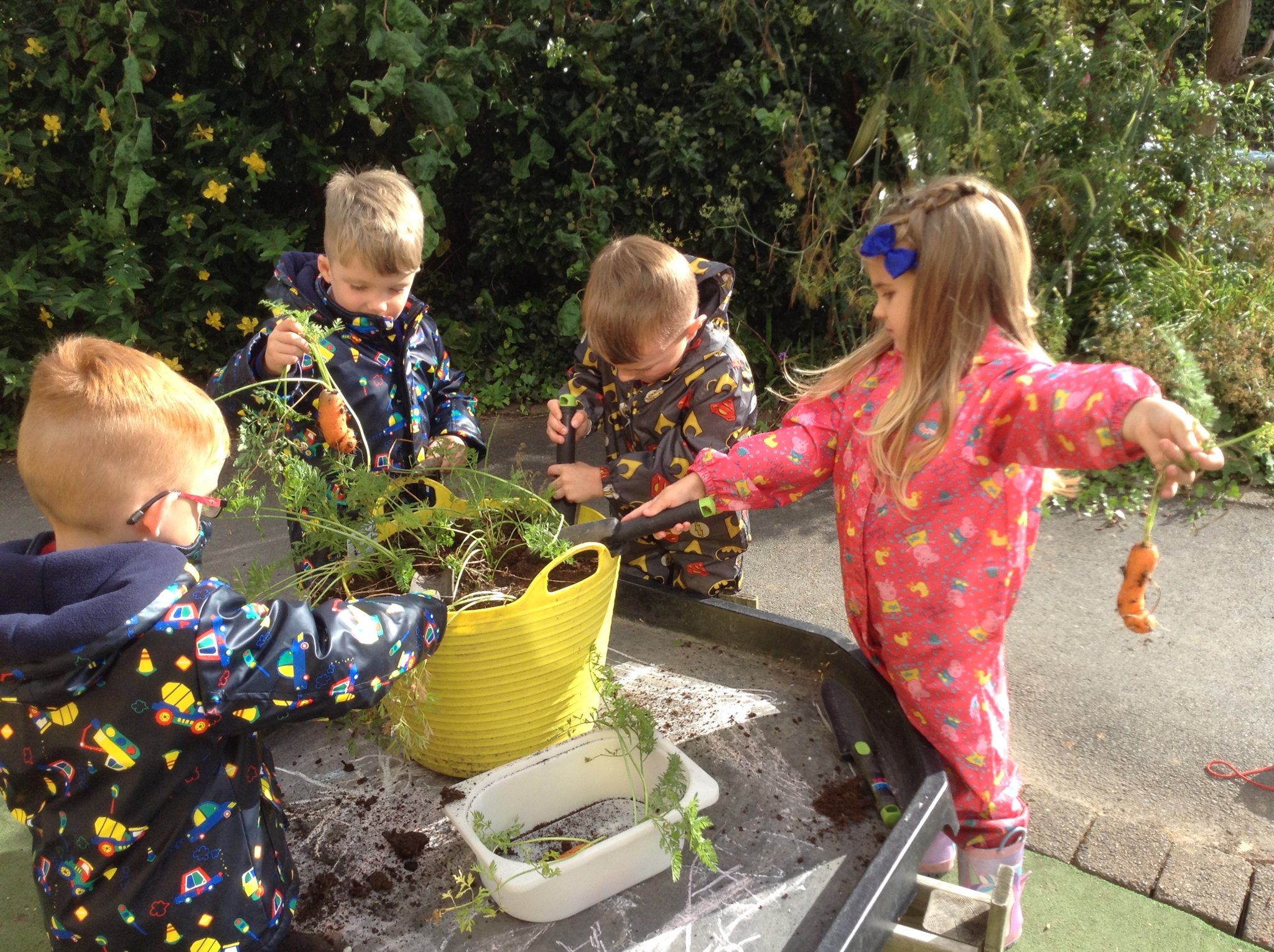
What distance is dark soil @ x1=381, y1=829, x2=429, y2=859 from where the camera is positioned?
4.49ft

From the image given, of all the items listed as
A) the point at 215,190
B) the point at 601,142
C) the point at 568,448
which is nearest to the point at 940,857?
the point at 568,448

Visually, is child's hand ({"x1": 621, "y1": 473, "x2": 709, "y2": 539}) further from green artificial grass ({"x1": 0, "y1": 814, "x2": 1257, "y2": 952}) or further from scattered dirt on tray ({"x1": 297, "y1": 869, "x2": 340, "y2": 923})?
green artificial grass ({"x1": 0, "y1": 814, "x2": 1257, "y2": 952})

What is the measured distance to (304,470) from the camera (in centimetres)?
151

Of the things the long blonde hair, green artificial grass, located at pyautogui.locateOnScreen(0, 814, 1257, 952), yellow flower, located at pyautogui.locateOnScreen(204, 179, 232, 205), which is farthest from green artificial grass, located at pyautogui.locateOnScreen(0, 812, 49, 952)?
yellow flower, located at pyautogui.locateOnScreen(204, 179, 232, 205)

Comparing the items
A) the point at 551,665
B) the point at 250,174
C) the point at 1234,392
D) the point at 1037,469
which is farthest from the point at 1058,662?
the point at 250,174

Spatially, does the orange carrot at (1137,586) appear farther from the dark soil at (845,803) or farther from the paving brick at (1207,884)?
the paving brick at (1207,884)

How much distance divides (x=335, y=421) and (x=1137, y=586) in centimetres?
138

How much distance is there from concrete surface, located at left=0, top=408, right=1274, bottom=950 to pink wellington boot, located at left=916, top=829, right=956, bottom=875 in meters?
0.25

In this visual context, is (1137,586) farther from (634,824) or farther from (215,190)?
(215,190)

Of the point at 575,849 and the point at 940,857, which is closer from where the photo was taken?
the point at 575,849

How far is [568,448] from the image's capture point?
2.03 metres

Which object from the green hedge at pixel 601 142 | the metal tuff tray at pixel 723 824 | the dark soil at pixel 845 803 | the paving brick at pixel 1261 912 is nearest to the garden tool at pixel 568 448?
the metal tuff tray at pixel 723 824

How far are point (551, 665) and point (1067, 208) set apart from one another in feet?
11.7

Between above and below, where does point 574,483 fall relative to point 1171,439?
below
